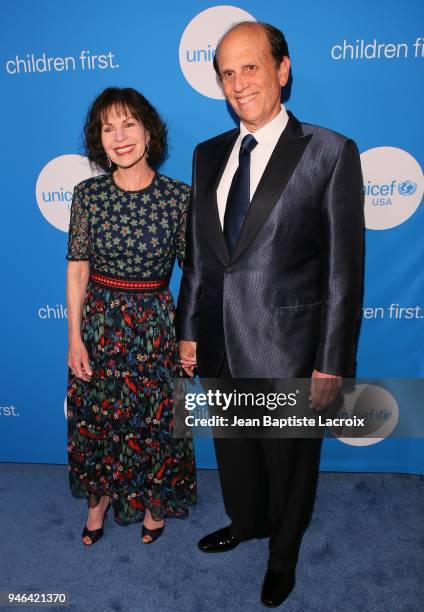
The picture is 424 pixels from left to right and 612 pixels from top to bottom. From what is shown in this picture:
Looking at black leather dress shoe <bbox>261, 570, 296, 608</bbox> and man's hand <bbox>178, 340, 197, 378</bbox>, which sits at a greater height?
man's hand <bbox>178, 340, 197, 378</bbox>

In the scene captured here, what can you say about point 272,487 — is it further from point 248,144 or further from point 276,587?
point 248,144

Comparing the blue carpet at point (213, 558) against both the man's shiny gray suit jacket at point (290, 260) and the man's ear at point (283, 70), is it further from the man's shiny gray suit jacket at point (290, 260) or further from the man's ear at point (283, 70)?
the man's ear at point (283, 70)

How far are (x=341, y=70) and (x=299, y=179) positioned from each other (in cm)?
84

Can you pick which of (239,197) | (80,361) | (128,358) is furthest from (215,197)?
(80,361)

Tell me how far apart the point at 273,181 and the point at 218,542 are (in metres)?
1.67

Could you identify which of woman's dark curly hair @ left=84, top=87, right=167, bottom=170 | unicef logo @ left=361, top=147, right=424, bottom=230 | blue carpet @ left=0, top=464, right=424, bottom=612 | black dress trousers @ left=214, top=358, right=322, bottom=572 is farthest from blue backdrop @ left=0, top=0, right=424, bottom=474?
black dress trousers @ left=214, top=358, right=322, bottom=572

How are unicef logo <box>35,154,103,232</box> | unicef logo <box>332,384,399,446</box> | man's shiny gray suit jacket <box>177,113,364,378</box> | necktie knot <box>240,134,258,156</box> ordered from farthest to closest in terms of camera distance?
1. unicef logo <box>332,384,399,446</box>
2. unicef logo <box>35,154,103,232</box>
3. necktie knot <box>240,134,258,156</box>
4. man's shiny gray suit jacket <box>177,113,364,378</box>

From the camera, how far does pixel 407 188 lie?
2.33 m

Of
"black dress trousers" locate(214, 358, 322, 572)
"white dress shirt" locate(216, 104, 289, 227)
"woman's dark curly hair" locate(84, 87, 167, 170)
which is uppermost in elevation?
"woman's dark curly hair" locate(84, 87, 167, 170)

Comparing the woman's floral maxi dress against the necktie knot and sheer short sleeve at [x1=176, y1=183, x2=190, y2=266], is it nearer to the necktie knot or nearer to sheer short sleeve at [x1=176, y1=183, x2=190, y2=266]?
sheer short sleeve at [x1=176, y1=183, x2=190, y2=266]

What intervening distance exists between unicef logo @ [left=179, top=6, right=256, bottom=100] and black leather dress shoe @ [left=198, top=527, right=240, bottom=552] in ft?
6.63

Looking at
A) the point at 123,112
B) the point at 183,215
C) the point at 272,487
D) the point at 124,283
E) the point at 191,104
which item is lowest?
the point at 272,487

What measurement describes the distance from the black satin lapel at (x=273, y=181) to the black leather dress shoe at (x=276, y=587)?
1.38 metres

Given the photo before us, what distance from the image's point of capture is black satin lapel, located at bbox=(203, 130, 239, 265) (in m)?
1.79
